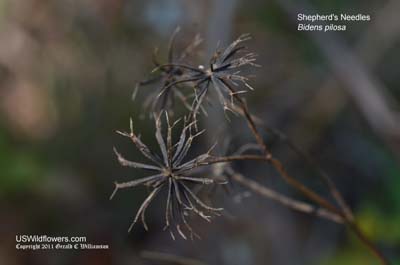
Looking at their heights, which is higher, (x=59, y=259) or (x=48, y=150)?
(x=48, y=150)

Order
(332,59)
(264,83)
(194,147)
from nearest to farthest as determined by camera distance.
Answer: (332,59), (194,147), (264,83)

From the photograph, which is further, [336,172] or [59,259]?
[336,172]

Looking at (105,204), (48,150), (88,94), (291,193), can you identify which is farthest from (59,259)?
(291,193)

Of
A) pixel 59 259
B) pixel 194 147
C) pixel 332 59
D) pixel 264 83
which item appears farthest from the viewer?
pixel 264 83

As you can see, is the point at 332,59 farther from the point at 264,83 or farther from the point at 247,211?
the point at 247,211

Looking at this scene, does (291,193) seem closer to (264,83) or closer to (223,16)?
(264,83)

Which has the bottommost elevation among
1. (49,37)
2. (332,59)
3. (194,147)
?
(194,147)
